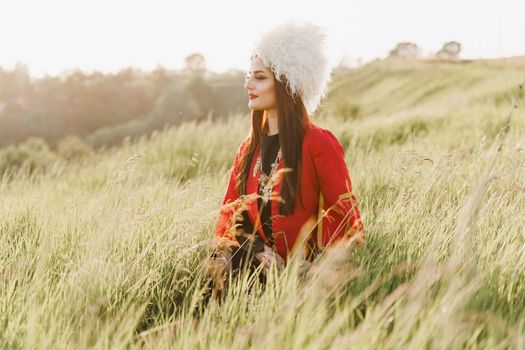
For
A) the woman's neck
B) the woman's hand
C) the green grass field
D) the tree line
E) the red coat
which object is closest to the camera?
the green grass field

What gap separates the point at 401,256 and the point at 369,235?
28 centimetres

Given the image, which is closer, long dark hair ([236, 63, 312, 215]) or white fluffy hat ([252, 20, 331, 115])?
long dark hair ([236, 63, 312, 215])

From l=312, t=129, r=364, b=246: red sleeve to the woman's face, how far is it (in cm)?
35

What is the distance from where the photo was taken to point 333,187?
2.76m

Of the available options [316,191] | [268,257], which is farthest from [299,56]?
[268,257]

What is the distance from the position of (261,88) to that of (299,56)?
0.27 metres

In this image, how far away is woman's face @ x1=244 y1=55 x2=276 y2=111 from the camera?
3.03 metres

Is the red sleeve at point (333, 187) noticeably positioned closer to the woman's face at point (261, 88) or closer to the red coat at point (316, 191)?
the red coat at point (316, 191)

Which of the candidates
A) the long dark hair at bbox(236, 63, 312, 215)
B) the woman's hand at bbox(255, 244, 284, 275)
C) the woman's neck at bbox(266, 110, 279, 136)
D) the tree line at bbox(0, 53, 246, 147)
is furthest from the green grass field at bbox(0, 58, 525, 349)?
the tree line at bbox(0, 53, 246, 147)

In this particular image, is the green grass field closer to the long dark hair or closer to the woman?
the woman

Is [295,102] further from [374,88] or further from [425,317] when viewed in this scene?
[374,88]

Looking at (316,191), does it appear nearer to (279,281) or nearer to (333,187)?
(333,187)

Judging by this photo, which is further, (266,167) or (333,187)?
(266,167)

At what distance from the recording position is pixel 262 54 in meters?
3.00
